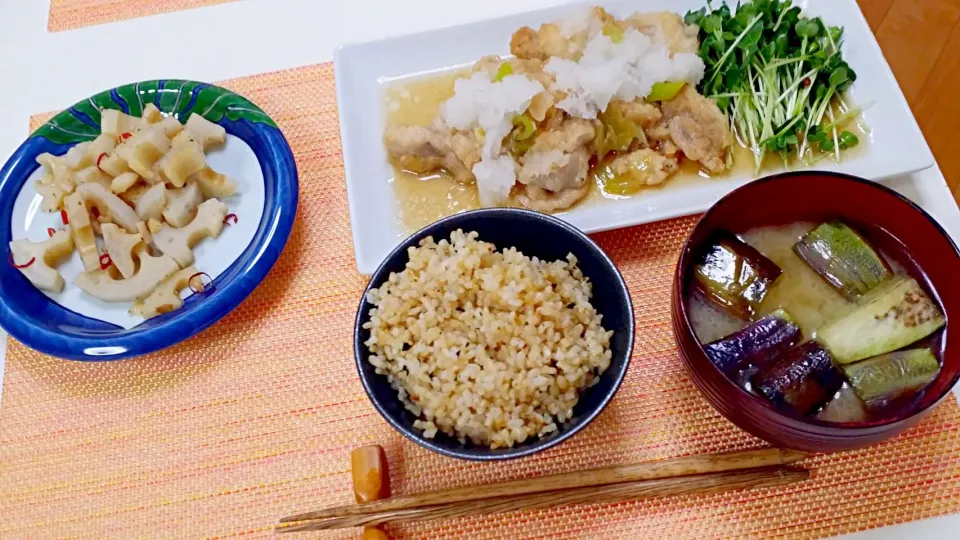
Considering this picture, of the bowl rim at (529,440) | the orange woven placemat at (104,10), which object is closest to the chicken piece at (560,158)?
the bowl rim at (529,440)

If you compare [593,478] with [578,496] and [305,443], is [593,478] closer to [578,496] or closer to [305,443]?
[578,496]

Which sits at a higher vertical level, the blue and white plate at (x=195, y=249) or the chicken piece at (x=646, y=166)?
the chicken piece at (x=646, y=166)

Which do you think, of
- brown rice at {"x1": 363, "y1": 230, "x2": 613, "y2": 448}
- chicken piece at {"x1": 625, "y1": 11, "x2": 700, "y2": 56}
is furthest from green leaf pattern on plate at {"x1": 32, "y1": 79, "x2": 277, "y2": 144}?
chicken piece at {"x1": 625, "y1": 11, "x2": 700, "y2": 56}

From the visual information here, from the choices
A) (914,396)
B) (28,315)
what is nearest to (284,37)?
(28,315)

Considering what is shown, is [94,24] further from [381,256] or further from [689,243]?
[689,243]

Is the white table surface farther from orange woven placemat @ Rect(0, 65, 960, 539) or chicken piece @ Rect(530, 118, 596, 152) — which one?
orange woven placemat @ Rect(0, 65, 960, 539)

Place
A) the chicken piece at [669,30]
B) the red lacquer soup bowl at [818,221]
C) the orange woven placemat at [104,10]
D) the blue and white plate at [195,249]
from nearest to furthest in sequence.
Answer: the red lacquer soup bowl at [818,221], the blue and white plate at [195,249], the chicken piece at [669,30], the orange woven placemat at [104,10]

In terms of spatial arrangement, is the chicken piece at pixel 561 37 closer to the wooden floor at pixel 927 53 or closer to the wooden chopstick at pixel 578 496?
the wooden floor at pixel 927 53

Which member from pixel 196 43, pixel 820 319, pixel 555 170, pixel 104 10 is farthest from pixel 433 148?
pixel 104 10
